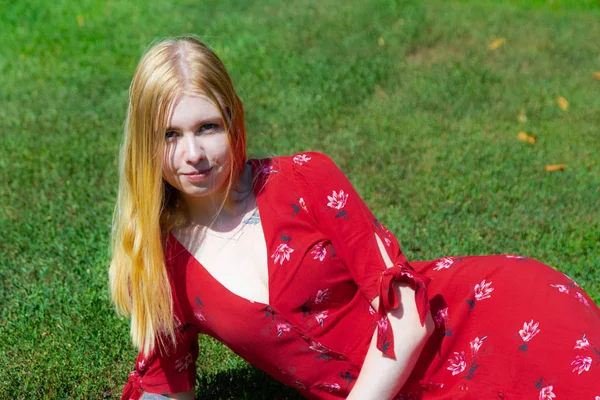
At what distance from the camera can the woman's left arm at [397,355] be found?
2.32 metres

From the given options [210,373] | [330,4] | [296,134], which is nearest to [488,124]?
[296,134]

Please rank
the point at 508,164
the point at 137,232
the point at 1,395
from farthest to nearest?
the point at 508,164 → the point at 1,395 → the point at 137,232

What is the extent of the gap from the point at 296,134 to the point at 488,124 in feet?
4.43

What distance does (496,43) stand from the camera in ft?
21.9

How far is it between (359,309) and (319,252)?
9.8 inches

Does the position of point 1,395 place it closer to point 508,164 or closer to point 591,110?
point 508,164

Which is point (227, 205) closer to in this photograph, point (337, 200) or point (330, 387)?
point (337, 200)

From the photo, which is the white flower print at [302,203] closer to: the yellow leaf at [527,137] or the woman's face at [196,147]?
the woman's face at [196,147]

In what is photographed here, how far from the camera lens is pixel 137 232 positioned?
2512 millimetres

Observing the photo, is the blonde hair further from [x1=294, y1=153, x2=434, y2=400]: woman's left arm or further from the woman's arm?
the woman's arm

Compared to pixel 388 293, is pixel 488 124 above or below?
below

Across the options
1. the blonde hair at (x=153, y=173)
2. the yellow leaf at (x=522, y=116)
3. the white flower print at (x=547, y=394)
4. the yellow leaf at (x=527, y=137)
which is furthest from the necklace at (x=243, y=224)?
the yellow leaf at (x=522, y=116)

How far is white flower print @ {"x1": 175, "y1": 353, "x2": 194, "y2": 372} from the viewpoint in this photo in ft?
9.04

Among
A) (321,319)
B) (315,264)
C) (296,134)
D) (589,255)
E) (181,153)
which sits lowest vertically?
(589,255)
